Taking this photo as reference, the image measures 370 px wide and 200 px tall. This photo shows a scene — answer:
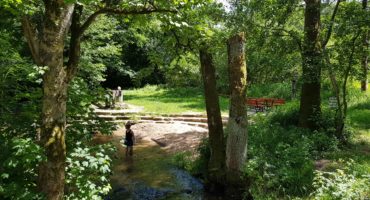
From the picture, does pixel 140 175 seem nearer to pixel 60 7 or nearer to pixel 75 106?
pixel 75 106

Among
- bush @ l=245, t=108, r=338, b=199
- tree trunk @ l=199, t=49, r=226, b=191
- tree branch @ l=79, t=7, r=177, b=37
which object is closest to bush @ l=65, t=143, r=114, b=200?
tree branch @ l=79, t=7, r=177, b=37

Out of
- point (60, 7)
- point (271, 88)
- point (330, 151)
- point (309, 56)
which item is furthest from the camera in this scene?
point (271, 88)

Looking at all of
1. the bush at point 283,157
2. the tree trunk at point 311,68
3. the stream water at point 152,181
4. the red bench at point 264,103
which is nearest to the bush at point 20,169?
the stream water at point 152,181

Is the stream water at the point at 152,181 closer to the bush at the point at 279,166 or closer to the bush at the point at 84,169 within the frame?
the bush at the point at 279,166

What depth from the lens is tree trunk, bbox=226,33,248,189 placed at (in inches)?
352

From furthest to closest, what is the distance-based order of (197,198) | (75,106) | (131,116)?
(131,116), (197,198), (75,106)

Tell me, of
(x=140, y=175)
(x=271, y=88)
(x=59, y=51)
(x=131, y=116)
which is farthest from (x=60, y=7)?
(x=271, y=88)

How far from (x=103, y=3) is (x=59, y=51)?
163 cm

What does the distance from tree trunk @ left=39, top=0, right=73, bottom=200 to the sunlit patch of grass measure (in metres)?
15.6

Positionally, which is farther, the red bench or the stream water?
the red bench

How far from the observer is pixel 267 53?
11.7 metres

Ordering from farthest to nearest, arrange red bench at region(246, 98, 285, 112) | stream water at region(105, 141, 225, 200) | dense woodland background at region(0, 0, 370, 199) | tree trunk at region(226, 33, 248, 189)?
red bench at region(246, 98, 285, 112)
stream water at region(105, 141, 225, 200)
tree trunk at region(226, 33, 248, 189)
dense woodland background at region(0, 0, 370, 199)

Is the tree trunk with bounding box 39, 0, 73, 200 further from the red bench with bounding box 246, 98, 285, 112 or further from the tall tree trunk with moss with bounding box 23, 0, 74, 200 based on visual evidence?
the red bench with bounding box 246, 98, 285, 112

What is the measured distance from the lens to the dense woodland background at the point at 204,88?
4504 millimetres
